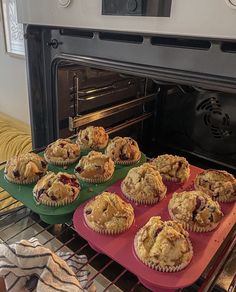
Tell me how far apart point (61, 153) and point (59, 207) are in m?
0.21

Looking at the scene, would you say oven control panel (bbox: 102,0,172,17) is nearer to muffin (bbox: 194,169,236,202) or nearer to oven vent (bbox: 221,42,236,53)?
oven vent (bbox: 221,42,236,53)

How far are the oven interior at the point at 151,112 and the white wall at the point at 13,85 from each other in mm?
923

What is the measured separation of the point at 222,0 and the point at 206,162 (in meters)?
0.80

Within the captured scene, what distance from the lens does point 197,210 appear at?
0.72 meters

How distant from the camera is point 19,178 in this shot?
34.2 inches

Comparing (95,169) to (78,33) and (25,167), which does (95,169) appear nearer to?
(25,167)

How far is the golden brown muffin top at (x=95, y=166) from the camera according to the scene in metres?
0.89

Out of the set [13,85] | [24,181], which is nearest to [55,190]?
[24,181]

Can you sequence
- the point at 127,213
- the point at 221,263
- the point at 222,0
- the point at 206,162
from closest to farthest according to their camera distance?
the point at 222,0, the point at 221,263, the point at 127,213, the point at 206,162

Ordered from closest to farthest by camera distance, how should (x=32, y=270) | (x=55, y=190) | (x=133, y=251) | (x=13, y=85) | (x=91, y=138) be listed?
(x=32, y=270), (x=133, y=251), (x=55, y=190), (x=91, y=138), (x=13, y=85)

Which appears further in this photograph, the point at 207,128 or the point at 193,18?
the point at 207,128

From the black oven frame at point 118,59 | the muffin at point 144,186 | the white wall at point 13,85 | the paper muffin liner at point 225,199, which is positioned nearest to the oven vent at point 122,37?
the black oven frame at point 118,59

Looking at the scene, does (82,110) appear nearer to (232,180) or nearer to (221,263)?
(232,180)

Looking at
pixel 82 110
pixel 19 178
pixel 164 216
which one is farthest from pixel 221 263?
pixel 82 110
